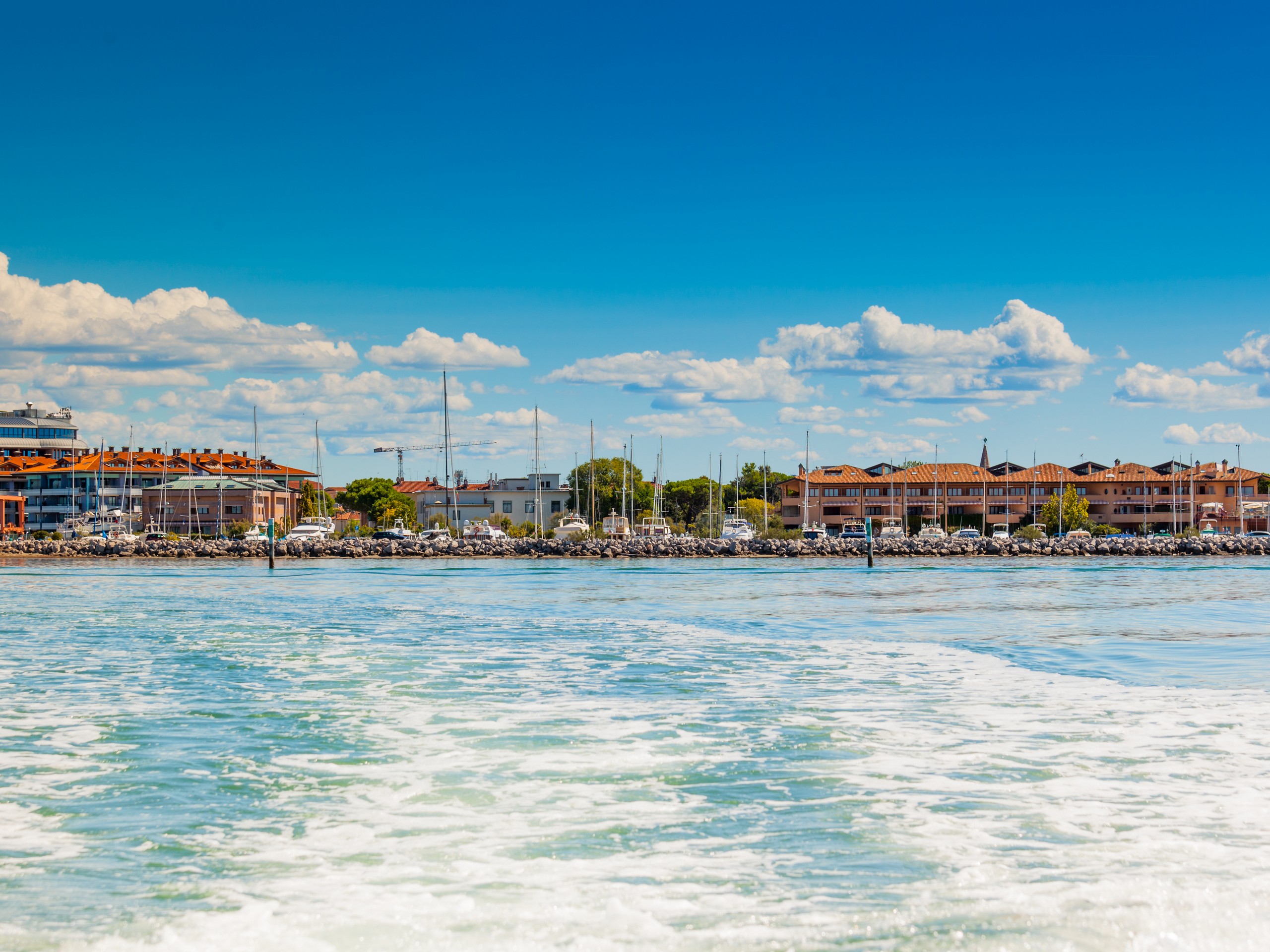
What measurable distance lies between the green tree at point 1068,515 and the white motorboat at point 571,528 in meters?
51.5

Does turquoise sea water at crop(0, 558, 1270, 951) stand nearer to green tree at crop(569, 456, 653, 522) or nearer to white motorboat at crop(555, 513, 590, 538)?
white motorboat at crop(555, 513, 590, 538)

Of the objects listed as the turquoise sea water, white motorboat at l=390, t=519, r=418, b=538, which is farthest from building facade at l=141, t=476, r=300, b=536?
the turquoise sea water

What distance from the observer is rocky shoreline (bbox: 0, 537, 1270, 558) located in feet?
259

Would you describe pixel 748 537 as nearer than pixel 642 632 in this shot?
No

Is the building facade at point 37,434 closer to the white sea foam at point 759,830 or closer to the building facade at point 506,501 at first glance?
the building facade at point 506,501

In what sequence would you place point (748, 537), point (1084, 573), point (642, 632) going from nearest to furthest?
point (642, 632), point (1084, 573), point (748, 537)

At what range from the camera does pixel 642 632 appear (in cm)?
2547

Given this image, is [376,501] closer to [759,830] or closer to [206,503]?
[206,503]

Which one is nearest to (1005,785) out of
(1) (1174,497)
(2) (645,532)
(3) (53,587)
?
(3) (53,587)

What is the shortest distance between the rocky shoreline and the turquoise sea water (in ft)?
183

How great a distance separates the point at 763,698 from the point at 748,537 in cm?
7589

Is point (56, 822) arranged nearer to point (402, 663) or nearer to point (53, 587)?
point (402, 663)

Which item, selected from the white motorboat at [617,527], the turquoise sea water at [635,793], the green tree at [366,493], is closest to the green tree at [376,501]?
the green tree at [366,493]

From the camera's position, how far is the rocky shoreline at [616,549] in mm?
78812
